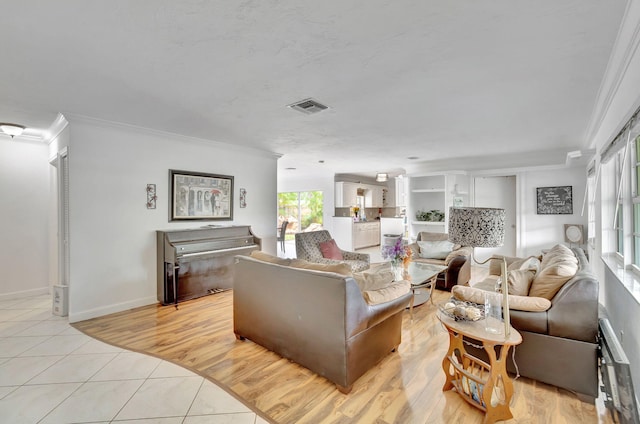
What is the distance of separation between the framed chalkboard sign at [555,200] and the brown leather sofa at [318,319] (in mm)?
4816

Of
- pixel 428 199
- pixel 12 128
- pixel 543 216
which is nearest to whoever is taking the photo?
pixel 12 128

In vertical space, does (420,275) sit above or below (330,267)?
below

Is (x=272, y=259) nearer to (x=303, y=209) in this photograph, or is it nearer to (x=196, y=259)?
(x=196, y=259)

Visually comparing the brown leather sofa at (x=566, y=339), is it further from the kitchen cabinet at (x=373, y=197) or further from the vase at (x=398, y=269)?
the kitchen cabinet at (x=373, y=197)

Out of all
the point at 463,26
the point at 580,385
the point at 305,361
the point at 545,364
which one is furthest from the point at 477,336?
the point at 463,26

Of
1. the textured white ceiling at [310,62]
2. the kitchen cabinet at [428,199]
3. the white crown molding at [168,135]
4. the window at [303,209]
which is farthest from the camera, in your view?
the window at [303,209]

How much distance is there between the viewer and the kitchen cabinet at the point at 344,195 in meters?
8.52

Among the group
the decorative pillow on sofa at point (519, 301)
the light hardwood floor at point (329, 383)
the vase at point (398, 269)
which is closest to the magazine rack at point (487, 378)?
the light hardwood floor at point (329, 383)

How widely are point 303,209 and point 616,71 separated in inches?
320

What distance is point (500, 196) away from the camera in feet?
22.1

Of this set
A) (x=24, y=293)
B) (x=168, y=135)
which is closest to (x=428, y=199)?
(x=168, y=135)

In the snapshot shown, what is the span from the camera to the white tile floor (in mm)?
1938

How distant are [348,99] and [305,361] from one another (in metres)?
2.35

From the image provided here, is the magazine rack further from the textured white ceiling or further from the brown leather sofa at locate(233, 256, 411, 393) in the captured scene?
the textured white ceiling
